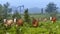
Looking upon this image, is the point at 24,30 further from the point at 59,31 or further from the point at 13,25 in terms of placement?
the point at 59,31

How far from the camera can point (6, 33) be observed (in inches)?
121

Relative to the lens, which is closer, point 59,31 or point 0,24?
point 59,31

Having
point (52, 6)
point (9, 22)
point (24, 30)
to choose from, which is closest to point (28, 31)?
point (24, 30)

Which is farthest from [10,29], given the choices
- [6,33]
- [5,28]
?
[6,33]

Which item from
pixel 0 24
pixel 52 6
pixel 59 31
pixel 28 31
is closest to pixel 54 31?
pixel 59 31

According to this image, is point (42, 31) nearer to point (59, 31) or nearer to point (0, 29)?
point (59, 31)

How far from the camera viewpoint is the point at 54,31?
10.9 ft

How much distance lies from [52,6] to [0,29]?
1193 inches

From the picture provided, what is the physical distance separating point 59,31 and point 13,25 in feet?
2.27

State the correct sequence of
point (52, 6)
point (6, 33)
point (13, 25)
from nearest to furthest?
point (6, 33) < point (13, 25) < point (52, 6)

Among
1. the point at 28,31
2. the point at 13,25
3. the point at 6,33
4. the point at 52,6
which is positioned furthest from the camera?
the point at 52,6

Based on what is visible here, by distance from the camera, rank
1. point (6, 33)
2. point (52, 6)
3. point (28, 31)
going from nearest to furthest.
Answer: point (6, 33)
point (28, 31)
point (52, 6)

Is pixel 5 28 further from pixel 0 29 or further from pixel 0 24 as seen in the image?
pixel 0 24

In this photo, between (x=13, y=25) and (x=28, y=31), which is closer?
(x=28, y=31)
